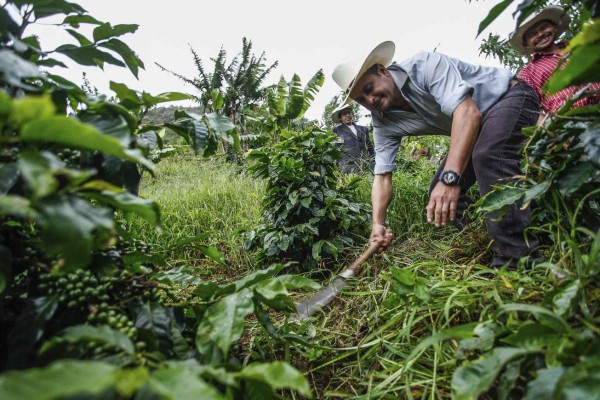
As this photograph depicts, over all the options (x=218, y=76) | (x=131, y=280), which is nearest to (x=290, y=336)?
(x=131, y=280)

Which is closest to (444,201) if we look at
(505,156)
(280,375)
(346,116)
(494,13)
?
(505,156)

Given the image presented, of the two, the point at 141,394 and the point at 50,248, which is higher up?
the point at 50,248

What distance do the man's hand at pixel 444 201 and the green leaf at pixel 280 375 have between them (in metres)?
1.41

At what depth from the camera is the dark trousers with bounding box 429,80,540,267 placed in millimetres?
1495

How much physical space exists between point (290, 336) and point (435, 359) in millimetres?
457

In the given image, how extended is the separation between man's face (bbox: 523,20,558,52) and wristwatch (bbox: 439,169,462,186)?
5.45 feet

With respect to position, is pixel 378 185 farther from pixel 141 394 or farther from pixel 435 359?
pixel 141 394

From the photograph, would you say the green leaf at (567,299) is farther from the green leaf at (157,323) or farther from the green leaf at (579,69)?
the green leaf at (157,323)

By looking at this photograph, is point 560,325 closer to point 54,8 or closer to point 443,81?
point 54,8

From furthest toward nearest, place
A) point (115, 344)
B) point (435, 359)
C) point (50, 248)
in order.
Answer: point (435, 359), point (115, 344), point (50, 248)

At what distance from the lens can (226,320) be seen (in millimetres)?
695

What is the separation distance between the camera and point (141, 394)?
42cm

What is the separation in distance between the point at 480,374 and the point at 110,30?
114 cm

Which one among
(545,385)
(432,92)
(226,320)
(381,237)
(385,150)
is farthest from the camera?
(385,150)
